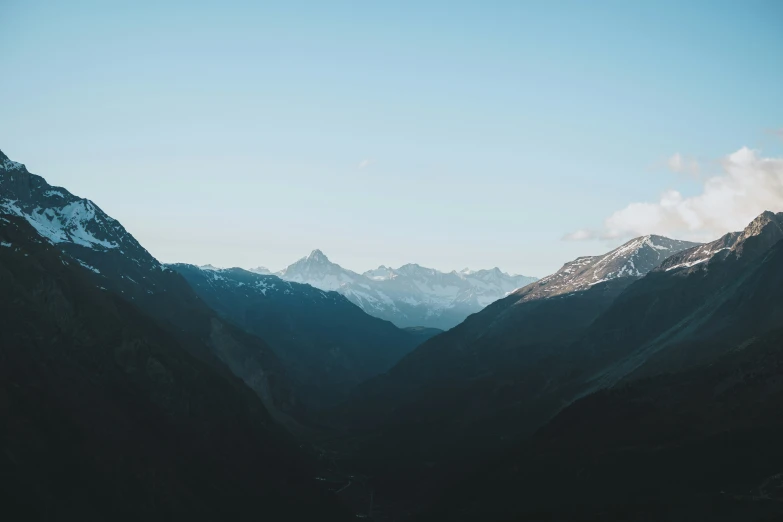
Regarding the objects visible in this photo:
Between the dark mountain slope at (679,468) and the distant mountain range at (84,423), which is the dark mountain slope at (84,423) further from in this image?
the dark mountain slope at (679,468)

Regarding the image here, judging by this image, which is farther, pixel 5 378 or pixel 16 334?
pixel 16 334

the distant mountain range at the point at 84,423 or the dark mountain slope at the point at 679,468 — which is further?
the distant mountain range at the point at 84,423

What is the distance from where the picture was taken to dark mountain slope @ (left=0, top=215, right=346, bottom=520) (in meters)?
139

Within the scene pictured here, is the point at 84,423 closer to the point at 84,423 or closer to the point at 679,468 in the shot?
→ the point at 84,423

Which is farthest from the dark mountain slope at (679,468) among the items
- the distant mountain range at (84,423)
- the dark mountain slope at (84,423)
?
the dark mountain slope at (84,423)

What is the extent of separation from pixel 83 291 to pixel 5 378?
169ft

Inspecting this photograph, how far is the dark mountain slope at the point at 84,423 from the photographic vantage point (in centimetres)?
13862

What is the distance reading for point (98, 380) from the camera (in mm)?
178875

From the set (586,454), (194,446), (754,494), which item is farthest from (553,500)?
(194,446)

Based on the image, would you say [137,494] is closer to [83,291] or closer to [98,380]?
[98,380]

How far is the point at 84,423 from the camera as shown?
157 metres

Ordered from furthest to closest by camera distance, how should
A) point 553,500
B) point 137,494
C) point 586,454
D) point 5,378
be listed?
1. point 586,454
2. point 553,500
3. point 137,494
4. point 5,378

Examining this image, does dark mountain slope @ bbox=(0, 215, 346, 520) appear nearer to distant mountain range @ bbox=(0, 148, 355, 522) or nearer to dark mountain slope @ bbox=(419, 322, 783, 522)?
distant mountain range @ bbox=(0, 148, 355, 522)

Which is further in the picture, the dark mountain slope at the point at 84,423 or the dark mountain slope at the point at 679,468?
the dark mountain slope at the point at 84,423
